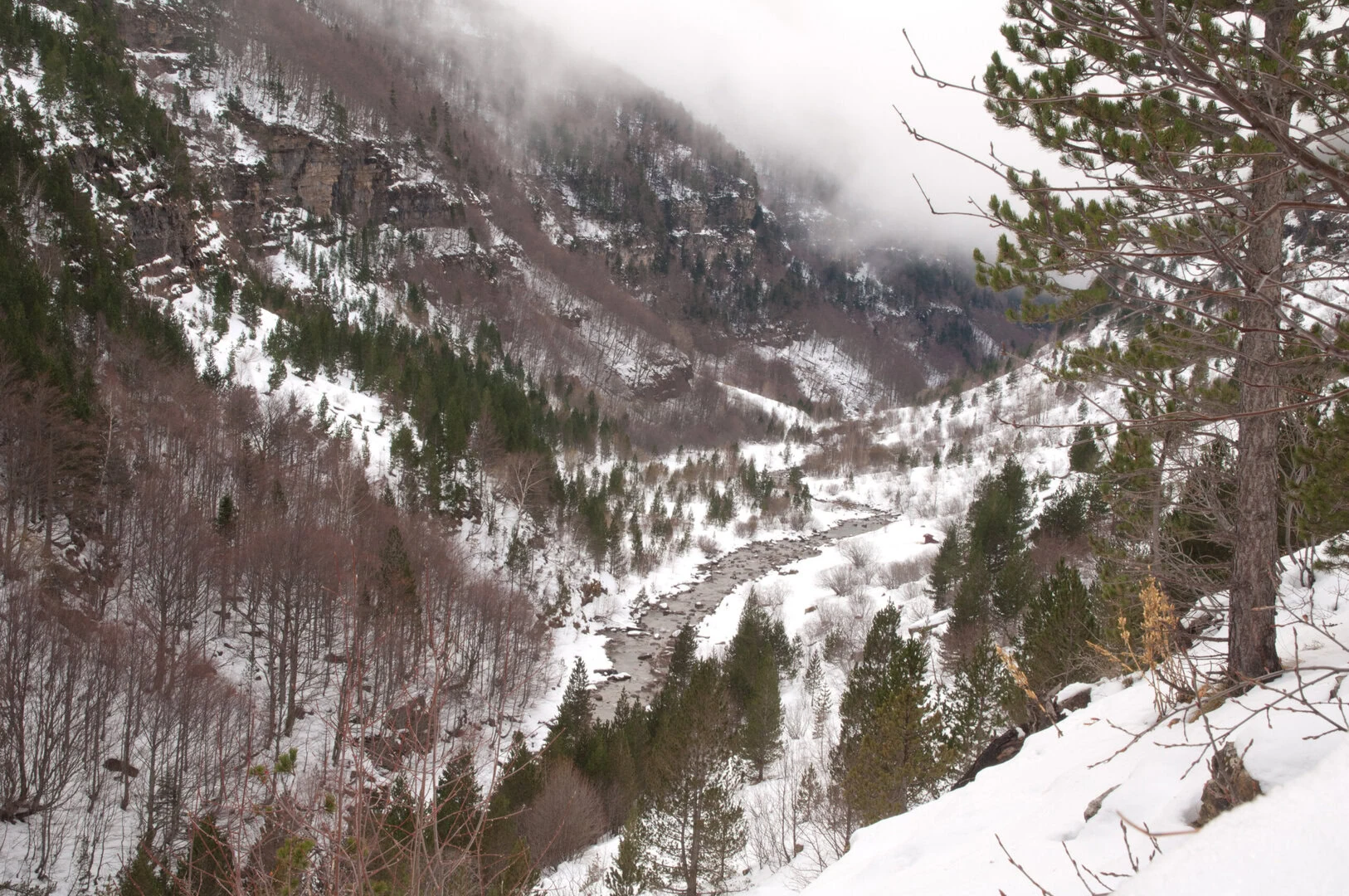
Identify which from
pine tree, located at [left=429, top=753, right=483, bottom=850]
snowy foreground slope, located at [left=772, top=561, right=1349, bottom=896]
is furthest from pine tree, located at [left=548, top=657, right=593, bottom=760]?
snowy foreground slope, located at [left=772, top=561, right=1349, bottom=896]

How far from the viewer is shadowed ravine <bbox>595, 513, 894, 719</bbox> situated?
3084 centimetres

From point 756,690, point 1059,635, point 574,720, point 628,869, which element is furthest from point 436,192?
point 1059,635

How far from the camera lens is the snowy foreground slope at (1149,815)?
2.58m

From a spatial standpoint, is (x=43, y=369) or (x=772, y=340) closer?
(x=43, y=369)

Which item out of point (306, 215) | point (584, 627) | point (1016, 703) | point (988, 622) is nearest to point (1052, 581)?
point (1016, 703)

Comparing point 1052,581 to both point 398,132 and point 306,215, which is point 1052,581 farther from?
point 398,132

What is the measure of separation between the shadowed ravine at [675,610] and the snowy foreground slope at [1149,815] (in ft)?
78.6

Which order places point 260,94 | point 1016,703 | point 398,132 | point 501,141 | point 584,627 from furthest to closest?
point 501,141, point 398,132, point 260,94, point 584,627, point 1016,703

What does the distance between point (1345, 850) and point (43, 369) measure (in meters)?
32.5

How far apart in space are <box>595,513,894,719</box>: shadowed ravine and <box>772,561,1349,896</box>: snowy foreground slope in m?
24.0

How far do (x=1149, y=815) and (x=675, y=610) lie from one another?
39871mm

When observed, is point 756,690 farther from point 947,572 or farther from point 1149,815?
point 1149,815

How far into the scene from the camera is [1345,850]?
2391 mm

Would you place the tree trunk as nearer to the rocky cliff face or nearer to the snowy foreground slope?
the snowy foreground slope
